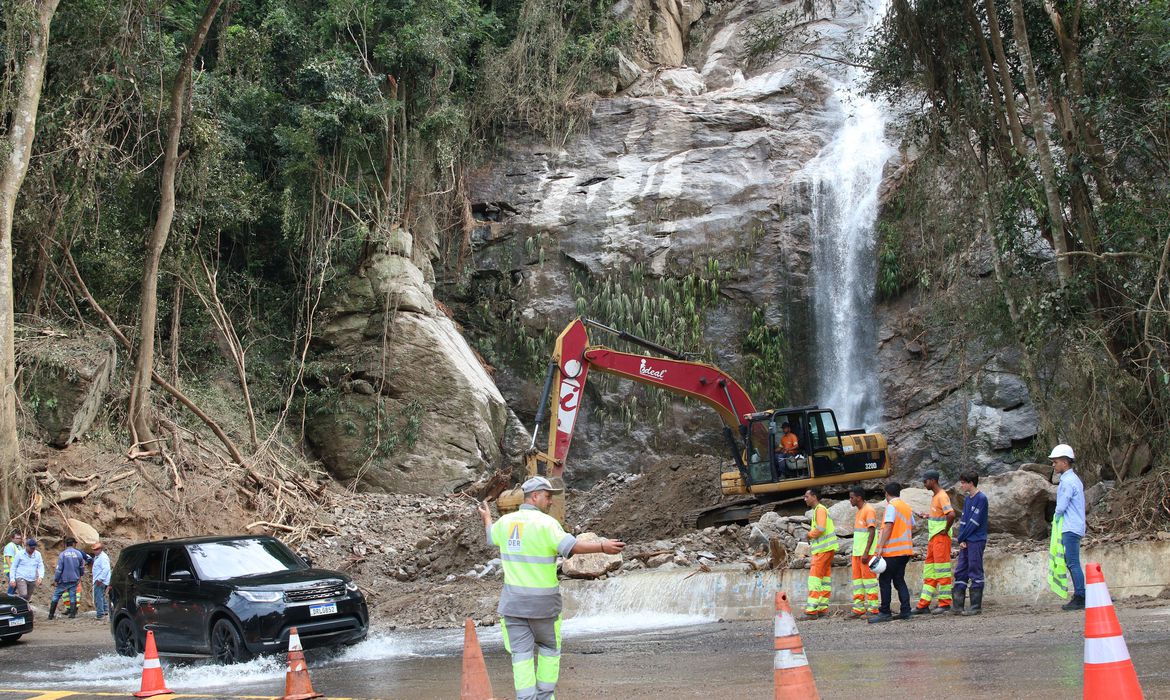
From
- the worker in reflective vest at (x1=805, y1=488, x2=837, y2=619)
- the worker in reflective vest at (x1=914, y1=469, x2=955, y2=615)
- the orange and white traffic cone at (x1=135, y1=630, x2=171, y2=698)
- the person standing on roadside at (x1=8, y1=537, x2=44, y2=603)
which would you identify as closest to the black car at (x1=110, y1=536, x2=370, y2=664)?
the orange and white traffic cone at (x1=135, y1=630, x2=171, y2=698)

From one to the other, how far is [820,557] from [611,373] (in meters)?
7.68

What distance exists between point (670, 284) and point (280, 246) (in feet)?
37.4

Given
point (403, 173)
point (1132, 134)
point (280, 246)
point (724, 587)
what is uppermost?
point (403, 173)

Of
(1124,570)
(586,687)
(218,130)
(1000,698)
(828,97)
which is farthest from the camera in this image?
(828,97)

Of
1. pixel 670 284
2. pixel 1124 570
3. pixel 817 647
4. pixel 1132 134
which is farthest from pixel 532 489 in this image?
pixel 670 284

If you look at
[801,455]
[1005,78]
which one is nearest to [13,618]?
[801,455]

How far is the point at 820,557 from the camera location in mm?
12062

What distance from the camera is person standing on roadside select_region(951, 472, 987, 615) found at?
10961mm

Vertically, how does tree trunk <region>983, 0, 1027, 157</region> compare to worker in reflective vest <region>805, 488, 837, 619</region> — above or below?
above

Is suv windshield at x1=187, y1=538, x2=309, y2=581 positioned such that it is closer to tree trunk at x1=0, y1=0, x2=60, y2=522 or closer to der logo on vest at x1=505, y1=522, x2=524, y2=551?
der logo on vest at x1=505, y1=522, x2=524, y2=551

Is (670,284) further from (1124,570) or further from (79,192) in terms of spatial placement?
(1124,570)

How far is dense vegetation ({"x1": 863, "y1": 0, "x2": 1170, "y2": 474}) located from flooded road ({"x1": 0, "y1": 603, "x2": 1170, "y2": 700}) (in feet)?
19.0

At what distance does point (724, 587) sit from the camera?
1380 centimetres

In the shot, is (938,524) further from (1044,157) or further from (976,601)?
(1044,157)
